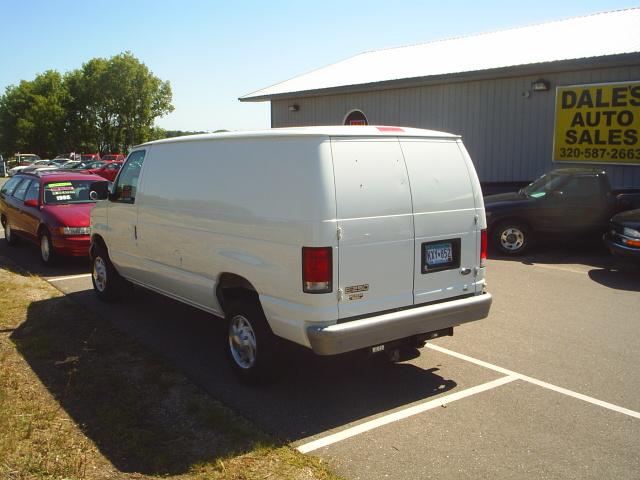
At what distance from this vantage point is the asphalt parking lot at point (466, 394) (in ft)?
13.2

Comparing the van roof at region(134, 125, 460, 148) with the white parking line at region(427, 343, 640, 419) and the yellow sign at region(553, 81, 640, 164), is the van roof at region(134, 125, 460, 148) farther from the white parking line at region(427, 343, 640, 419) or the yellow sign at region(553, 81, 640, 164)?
the yellow sign at region(553, 81, 640, 164)

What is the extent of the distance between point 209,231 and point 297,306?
1.33m

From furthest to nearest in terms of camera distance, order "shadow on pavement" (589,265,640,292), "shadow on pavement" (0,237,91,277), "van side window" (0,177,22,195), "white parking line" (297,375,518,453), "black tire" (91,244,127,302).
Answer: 1. "van side window" (0,177,22,195)
2. "shadow on pavement" (0,237,91,277)
3. "shadow on pavement" (589,265,640,292)
4. "black tire" (91,244,127,302)
5. "white parking line" (297,375,518,453)

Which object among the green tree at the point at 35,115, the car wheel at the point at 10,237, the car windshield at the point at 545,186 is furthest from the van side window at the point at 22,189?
the green tree at the point at 35,115

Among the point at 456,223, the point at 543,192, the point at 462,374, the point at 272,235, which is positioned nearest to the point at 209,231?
the point at 272,235

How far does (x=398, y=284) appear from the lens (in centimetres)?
487

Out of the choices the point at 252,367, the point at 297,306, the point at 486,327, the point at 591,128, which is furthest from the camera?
the point at 591,128

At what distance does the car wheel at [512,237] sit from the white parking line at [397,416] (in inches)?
267

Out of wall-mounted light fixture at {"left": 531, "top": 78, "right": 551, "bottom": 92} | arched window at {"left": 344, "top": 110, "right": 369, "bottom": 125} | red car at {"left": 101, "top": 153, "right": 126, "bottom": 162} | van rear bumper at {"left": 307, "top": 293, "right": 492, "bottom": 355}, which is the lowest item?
van rear bumper at {"left": 307, "top": 293, "right": 492, "bottom": 355}

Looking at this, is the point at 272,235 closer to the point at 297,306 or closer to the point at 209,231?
the point at 297,306

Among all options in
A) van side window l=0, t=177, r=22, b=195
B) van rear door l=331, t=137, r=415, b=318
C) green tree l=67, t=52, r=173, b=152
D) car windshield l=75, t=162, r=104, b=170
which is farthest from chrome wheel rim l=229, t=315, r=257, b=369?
green tree l=67, t=52, r=173, b=152

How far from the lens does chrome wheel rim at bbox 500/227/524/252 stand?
11836 millimetres

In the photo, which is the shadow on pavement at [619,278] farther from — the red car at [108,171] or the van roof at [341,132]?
the red car at [108,171]

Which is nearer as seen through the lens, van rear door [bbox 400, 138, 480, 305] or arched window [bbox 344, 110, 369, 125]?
van rear door [bbox 400, 138, 480, 305]
